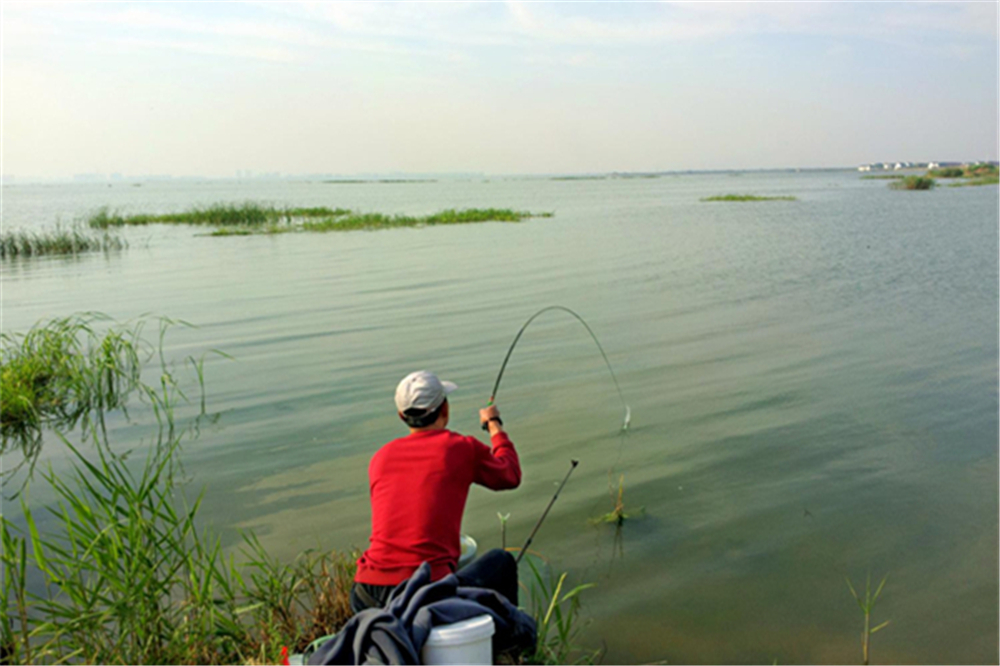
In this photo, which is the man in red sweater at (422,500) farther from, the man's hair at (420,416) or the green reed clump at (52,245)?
the green reed clump at (52,245)

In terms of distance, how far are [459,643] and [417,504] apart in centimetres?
56

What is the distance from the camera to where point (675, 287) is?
13.9m

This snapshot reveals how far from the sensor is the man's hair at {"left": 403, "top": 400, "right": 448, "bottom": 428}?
3199 mm

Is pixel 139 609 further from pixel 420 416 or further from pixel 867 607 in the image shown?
pixel 867 607

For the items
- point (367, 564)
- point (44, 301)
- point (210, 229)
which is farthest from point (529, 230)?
point (367, 564)

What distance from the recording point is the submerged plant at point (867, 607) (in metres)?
3.89

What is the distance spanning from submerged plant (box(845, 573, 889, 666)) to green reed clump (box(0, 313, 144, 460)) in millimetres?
6507

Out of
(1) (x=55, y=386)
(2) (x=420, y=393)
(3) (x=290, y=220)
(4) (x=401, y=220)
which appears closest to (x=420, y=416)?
(2) (x=420, y=393)

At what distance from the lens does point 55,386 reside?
779 cm

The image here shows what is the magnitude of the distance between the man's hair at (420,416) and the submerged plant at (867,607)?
7.12ft

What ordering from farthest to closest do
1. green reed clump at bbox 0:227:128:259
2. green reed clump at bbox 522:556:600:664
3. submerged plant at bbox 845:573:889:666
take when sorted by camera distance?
green reed clump at bbox 0:227:128:259 < submerged plant at bbox 845:573:889:666 < green reed clump at bbox 522:556:600:664

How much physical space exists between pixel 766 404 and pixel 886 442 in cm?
121

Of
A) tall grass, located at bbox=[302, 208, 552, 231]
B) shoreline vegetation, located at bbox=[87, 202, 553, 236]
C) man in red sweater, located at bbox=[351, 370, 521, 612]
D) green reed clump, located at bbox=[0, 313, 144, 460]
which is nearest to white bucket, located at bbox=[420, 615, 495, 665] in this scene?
man in red sweater, located at bbox=[351, 370, 521, 612]

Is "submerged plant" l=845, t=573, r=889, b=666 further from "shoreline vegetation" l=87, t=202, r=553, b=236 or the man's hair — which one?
"shoreline vegetation" l=87, t=202, r=553, b=236
